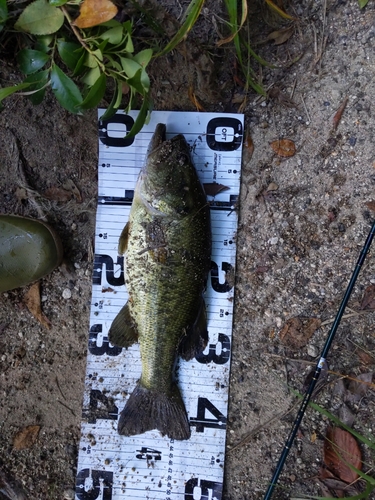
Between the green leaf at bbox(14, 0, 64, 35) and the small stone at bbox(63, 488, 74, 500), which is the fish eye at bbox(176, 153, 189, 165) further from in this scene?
the small stone at bbox(63, 488, 74, 500)

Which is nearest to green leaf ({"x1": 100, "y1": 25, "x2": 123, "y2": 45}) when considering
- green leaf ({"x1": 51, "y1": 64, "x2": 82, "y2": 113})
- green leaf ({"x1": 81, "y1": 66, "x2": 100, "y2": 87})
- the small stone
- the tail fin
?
green leaf ({"x1": 81, "y1": 66, "x2": 100, "y2": 87})

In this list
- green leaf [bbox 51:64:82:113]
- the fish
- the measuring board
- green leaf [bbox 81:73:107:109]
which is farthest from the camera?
the measuring board

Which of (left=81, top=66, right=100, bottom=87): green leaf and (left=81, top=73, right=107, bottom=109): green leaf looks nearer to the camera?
(left=81, top=73, right=107, bottom=109): green leaf

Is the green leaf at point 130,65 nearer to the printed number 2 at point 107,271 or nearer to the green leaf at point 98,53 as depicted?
the green leaf at point 98,53

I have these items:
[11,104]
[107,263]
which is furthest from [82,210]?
[11,104]

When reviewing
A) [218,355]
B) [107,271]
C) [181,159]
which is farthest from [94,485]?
[181,159]

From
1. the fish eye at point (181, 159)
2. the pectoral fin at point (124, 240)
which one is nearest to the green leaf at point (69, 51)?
the fish eye at point (181, 159)

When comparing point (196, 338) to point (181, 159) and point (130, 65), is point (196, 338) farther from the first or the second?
point (130, 65)
